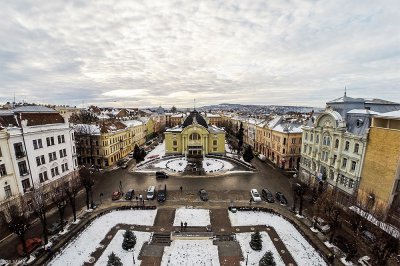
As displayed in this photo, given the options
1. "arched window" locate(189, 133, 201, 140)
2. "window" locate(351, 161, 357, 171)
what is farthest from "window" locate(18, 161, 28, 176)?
"window" locate(351, 161, 357, 171)


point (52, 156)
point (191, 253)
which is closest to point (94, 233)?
point (191, 253)

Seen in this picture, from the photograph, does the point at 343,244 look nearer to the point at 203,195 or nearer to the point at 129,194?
the point at 203,195

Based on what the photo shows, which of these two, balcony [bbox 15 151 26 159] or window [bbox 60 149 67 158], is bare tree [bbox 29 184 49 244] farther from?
window [bbox 60 149 67 158]

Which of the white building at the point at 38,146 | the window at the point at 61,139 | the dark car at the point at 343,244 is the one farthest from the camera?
the window at the point at 61,139

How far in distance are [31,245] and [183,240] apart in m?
18.7

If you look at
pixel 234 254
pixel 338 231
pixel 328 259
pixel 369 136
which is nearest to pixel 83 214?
pixel 234 254

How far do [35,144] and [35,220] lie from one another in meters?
12.3

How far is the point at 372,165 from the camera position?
33281 mm

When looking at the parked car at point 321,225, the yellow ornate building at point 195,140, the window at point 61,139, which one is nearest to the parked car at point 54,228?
the window at point 61,139

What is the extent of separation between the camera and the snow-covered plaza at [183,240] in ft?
84.9

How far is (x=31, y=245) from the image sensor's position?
2695cm

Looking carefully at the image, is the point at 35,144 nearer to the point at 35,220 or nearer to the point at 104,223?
the point at 35,220

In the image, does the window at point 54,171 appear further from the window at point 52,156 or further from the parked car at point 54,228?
the parked car at point 54,228

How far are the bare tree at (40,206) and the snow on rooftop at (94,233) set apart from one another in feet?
12.3
